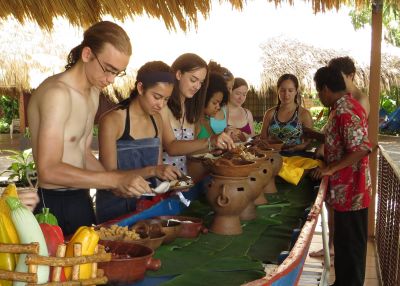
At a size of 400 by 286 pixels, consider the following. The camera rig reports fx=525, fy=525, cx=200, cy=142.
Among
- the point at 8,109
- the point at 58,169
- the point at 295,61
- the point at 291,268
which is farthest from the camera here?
the point at 8,109

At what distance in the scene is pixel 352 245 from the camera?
12.6ft

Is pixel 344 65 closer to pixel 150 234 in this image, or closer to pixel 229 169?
pixel 229 169

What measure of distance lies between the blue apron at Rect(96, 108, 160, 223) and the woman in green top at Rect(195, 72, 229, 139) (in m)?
0.90

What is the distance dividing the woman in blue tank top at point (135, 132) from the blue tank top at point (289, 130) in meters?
2.18

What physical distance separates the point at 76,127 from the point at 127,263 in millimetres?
1073

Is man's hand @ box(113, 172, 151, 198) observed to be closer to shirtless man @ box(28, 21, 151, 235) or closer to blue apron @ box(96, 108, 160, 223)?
shirtless man @ box(28, 21, 151, 235)

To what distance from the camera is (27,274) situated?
107 cm

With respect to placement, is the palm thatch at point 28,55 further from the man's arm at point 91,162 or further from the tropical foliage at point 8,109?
the tropical foliage at point 8,109

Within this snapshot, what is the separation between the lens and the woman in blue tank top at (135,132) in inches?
109

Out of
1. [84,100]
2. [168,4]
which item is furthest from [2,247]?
[168,4]

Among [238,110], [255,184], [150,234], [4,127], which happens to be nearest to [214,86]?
[238,110]

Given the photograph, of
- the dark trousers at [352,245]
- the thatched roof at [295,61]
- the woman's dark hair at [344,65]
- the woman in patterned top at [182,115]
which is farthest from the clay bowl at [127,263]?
the thatched roof at [295,61]

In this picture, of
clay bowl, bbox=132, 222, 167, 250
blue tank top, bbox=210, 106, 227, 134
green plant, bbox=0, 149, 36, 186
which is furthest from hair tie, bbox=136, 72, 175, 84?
green plant, bbox=0, 149, 36, 186

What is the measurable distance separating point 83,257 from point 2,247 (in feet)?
0.55
